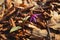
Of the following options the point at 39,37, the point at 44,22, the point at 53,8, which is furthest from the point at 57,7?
the point at 39,37

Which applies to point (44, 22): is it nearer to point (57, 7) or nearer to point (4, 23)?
point (57, 7)

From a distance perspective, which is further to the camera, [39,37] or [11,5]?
[11,5]

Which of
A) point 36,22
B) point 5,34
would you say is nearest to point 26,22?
point 36,22

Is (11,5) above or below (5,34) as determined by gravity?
above

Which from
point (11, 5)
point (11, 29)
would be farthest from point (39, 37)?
point (11, 5)

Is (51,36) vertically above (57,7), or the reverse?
(57,7)

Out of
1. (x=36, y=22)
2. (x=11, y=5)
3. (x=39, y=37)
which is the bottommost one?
(x=39, y=37)

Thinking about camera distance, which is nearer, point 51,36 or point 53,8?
point 51,36

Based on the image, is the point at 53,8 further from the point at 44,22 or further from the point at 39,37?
the point at 39,37
